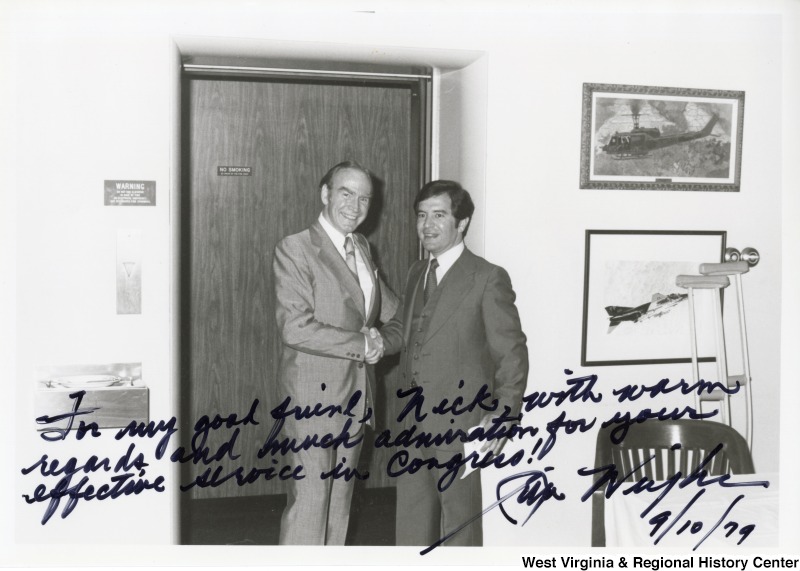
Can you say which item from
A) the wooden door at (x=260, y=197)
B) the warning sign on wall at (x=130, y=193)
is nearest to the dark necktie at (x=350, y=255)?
the wooden door at (x=260, y=197)

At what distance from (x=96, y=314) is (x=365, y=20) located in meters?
1.20

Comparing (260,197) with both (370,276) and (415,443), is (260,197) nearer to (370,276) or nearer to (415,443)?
(370,276)

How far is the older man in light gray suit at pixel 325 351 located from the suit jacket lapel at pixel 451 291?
0.20m

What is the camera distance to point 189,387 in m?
2.27

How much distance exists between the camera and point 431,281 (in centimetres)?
220

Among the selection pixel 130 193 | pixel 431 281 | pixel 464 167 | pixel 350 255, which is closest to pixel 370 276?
pixel 350 255

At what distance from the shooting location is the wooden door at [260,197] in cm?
232

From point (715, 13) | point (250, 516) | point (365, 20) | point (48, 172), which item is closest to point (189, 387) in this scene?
point (250, 516)

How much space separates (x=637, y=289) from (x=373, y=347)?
34.9 inches

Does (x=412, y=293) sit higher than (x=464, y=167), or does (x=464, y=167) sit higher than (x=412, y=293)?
(x=464, y=167)

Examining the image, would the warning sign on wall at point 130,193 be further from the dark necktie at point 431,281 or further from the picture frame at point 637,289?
the picture frame at point 637,289
